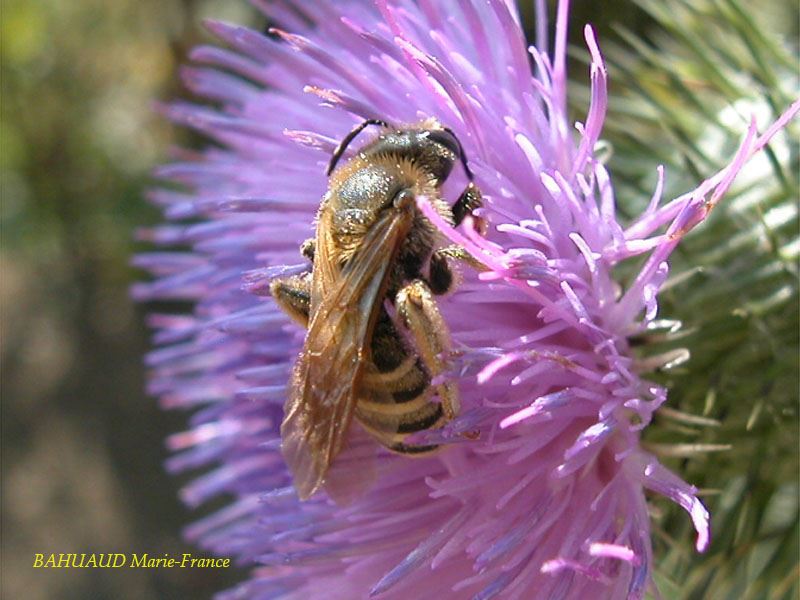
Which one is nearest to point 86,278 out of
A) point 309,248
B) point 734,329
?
point 309,248

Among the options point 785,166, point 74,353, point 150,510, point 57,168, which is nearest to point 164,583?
Result: point 150,510

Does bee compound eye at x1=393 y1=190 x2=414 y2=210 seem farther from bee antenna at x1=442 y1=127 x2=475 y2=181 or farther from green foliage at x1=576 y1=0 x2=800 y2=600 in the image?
green foliage at x1=576 y1=0 x2=800 y2=600

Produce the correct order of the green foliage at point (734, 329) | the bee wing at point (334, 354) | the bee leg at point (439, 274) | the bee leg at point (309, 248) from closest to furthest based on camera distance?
the bee wing at point (334, 354) → the bee leg at point (439, 274) → the bee leg at point (309, 248) → the green foliage at point (734, 329)

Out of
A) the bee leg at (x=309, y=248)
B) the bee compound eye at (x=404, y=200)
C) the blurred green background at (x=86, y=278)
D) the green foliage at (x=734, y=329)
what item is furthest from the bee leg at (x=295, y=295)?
the blurred green background at (x=86, y=278)

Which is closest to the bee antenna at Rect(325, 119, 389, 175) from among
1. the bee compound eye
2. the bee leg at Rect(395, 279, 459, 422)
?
the bee compound eye

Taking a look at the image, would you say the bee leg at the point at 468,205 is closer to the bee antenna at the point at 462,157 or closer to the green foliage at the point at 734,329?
the bee antenna at the point at 462,157

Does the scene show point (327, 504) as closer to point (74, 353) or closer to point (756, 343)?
point (756, 343)
